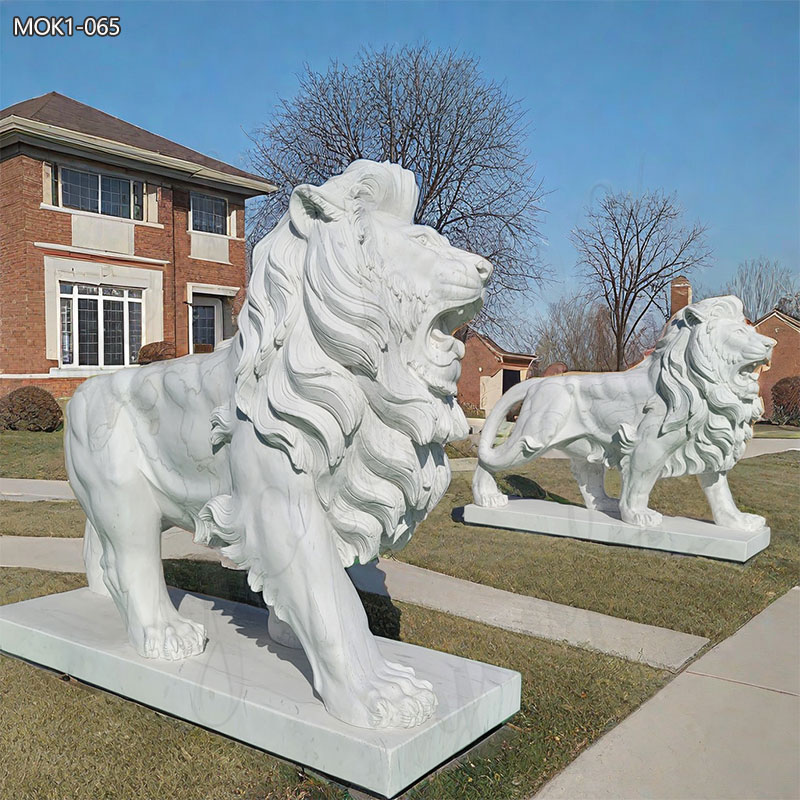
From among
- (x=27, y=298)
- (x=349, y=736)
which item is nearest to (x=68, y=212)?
(x=27, y=298)

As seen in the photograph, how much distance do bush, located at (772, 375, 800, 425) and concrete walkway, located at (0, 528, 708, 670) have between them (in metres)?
13.5

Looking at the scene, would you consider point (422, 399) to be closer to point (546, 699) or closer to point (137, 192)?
point (137, 192)

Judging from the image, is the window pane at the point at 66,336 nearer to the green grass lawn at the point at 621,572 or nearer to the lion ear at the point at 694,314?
the green grass lawn at the point at 621,572

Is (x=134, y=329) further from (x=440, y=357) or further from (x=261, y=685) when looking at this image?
(x=261, y=685)

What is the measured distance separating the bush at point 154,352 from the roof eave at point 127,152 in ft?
1.31

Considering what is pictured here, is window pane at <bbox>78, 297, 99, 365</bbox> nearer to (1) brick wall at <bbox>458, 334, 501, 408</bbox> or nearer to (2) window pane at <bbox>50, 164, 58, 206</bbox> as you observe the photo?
(2) window pane at <bbox>50, 164, 58, 206</bbox>

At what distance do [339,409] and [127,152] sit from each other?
0.72 metres

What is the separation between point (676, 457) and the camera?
4.89 m

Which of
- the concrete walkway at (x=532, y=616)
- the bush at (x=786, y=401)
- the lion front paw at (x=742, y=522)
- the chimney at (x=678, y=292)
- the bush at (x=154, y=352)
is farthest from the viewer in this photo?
the bush at (x=786, y=401)

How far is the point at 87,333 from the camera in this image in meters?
1.44

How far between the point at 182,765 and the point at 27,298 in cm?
137

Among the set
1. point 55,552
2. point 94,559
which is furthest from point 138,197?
point 55,552

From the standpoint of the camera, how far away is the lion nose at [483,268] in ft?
6.02

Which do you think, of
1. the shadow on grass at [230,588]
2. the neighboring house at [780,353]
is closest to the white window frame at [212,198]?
the shadow on grass at [230,588]
